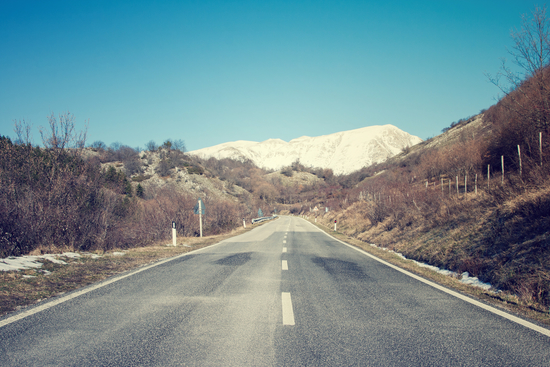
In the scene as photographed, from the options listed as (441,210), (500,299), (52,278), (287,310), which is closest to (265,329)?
(287,310)

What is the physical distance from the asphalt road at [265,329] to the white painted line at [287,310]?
16 millimetres

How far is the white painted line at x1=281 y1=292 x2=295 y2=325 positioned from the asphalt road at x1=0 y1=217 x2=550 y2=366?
0.05ft

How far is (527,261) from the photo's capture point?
21.2ft

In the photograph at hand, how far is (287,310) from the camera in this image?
4.76m

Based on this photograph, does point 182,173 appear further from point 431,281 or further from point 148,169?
point 431,281

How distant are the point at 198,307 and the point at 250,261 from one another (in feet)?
16.8

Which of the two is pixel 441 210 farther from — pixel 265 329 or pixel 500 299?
pixel 265 329

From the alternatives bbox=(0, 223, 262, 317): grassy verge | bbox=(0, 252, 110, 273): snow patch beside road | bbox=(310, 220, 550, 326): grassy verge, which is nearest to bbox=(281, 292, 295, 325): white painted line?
bbox=(310, 220, 550, 326): grassy verge

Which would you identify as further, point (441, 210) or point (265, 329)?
point (441, 210)

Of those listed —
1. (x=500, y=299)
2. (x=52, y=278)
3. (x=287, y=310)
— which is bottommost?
(x=500, y=299)

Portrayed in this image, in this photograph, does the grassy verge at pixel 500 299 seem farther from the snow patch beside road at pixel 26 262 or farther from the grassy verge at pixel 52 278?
the snow patch beside road at pixel 26 262

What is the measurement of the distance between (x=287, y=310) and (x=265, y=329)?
85 centimetres

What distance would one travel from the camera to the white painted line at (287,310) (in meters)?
4.26

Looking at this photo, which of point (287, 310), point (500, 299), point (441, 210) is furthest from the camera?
point (441, 210)
